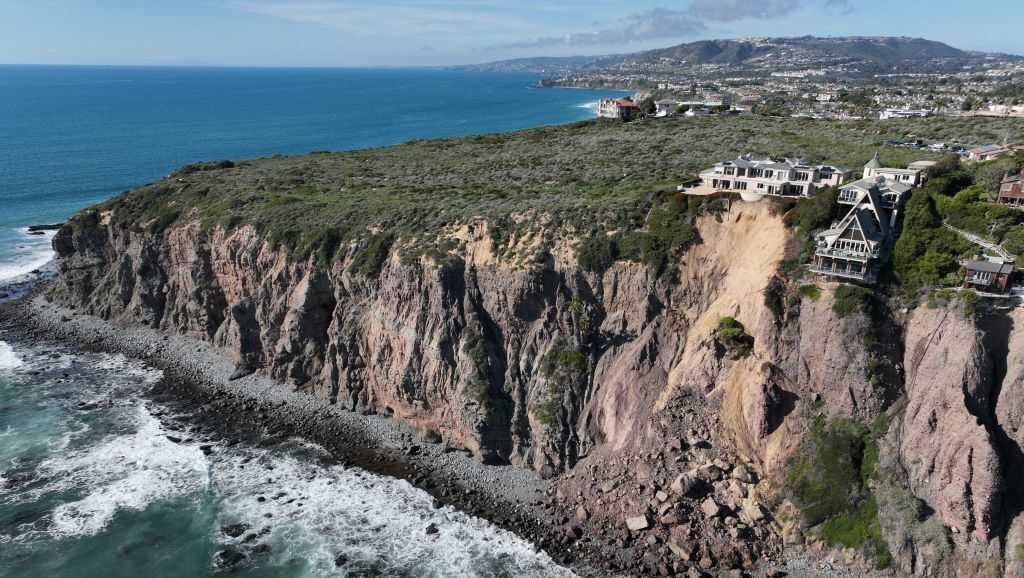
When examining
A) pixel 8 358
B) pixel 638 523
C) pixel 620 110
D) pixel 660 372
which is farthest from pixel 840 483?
pixel 620 110

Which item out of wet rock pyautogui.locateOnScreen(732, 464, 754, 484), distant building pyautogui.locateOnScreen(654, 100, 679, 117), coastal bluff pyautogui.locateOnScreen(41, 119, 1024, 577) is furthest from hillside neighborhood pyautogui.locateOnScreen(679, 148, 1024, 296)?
distant building pyautogui.locateOnScreen(654, 100, 679, 117)

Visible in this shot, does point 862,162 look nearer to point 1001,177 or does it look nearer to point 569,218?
point 1001,177

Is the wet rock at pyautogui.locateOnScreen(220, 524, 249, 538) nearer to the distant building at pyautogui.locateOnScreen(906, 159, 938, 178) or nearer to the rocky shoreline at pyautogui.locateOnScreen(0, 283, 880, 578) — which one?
the rocky shoreline at pyautogui.locateOnScreen(0, 283, 880, 578)

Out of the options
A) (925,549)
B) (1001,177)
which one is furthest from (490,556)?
(1001,177)

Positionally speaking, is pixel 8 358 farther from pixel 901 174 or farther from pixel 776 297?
pixel 901 174

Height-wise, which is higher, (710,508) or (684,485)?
(684,485)

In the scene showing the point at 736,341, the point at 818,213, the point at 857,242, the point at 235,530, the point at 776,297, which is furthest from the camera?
the point at 818,213
